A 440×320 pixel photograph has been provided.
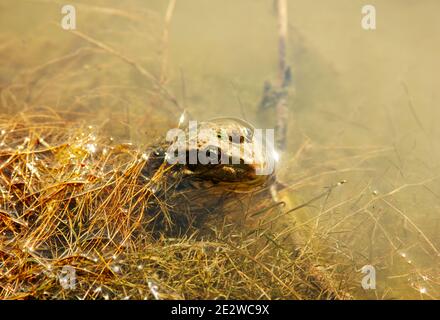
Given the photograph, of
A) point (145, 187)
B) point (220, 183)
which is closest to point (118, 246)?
point (145, 187)

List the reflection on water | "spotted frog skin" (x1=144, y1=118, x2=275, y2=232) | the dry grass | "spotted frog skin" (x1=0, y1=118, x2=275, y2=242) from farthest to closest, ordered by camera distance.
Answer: the reflection on water, "spotted frog skin" (x1=0, y1=118, x2=275, y2=242), "spotted frog skin" (x1=144, y1=118, x2=275, y2=232), the dry grass

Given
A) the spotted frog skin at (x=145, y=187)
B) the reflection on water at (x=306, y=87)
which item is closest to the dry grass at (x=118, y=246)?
the spotted frog skin at (x=145, y=187)

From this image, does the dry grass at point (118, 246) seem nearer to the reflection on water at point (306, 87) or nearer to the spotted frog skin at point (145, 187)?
the spotted frog skin at point (145, 187)

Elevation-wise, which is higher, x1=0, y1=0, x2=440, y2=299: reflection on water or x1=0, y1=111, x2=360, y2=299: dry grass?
x1=0, y1=0, x2=440, y2=299: reflection on water

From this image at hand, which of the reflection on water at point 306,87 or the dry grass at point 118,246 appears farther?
the reflection on water at point 306,87

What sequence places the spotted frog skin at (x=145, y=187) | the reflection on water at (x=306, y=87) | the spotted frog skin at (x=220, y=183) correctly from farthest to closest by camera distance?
the reflection on water at (x=306, y=87) < the spotted frog skin at (x=145, y=187) < the spotted frog skin at (x=220, y=183)

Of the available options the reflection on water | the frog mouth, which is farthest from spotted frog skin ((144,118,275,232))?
the reflection on water

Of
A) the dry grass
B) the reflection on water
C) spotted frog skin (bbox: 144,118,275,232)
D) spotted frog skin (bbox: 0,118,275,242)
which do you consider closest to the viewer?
the dry grass

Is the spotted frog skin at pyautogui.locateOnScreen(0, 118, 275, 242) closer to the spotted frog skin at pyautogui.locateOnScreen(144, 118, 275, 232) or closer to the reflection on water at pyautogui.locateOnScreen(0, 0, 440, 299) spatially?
the spotted frog skin at pyautogui.locateOnScreen(144, 118, 275, 232)
